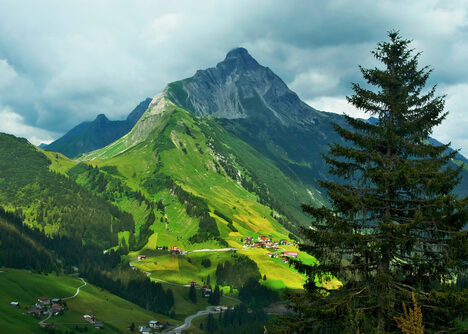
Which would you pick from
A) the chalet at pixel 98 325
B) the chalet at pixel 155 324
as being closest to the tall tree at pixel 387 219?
the chalet at pixel 98 325

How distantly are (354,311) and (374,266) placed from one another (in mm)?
3747

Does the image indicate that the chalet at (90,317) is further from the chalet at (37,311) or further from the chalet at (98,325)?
the chalet at (37,311)

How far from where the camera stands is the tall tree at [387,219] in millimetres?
19828

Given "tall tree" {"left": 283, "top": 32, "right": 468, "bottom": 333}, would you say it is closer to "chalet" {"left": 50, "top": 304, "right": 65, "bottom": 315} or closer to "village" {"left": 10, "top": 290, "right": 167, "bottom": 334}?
"village" {"left": 10, "top": 290, "right": 167, "bottom": 334}

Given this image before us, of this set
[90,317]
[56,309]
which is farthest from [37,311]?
[90,317]

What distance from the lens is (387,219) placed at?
20953 mm

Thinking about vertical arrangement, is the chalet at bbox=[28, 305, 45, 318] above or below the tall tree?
below

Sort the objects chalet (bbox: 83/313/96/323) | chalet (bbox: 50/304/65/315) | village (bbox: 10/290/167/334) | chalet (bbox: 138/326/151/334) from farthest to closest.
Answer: chalet (bbox: 83/313/96/323) < chalet (bbox: 138/326/151/334) < chalet (bbox: 50/304/65/315) < village (bbox: 10/290/167/334)

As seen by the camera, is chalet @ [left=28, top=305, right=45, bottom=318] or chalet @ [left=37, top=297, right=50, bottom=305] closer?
chalet @ [left=28, top=305, right=45, bottom=318]

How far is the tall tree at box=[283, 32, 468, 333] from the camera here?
19828 mm

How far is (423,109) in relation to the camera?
24172 mm

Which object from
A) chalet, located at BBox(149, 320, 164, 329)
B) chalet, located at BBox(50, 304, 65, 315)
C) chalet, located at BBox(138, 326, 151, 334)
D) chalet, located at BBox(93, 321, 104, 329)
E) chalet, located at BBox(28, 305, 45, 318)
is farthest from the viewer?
chalet, located at BBox(149, 320, 164, 329)

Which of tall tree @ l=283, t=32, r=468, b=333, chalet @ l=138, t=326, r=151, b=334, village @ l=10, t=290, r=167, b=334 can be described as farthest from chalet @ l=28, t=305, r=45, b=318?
tall tree @ l=283, t=32, r=468, b=333

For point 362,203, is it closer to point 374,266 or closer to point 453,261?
point 374,266
